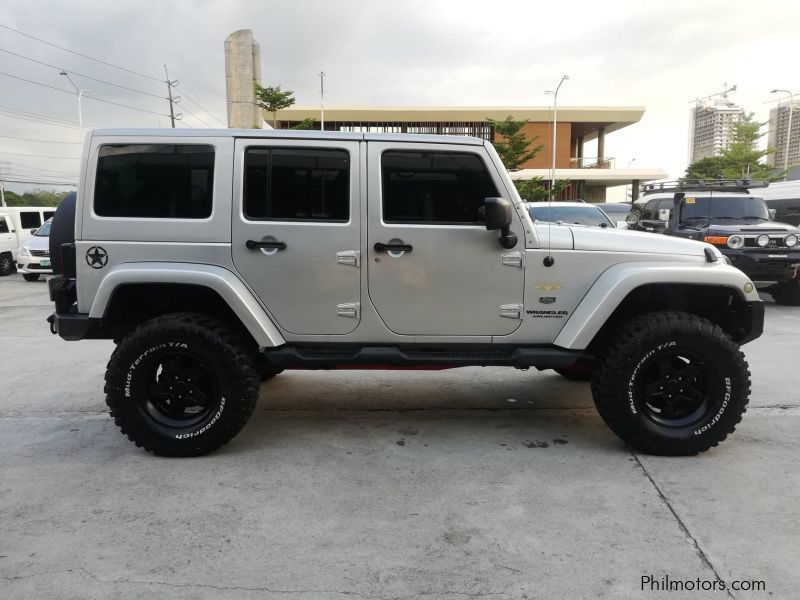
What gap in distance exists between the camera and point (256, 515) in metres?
3.09

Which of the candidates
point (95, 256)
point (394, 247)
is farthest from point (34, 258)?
point (394, 247)

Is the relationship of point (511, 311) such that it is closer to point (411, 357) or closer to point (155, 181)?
point (411, 357)

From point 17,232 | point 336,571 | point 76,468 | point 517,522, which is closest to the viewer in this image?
point 336,571

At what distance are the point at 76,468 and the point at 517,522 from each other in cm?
269

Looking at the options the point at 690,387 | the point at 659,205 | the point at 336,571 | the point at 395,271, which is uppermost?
the point at 659,205

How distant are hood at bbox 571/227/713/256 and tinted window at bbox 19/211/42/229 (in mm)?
20471

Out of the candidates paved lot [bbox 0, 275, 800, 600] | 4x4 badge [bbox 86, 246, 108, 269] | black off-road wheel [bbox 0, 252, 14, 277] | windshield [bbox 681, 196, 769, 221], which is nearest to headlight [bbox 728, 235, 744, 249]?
windshield [bbox 681, 196, 769, 221]

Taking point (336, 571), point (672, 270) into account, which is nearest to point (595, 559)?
point (336, 571)

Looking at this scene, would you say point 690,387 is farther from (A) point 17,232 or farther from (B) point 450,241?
(A) point 17,232

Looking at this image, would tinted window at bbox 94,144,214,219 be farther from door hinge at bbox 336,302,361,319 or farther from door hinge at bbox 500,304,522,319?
door hinge at bbox 500,304,522,319

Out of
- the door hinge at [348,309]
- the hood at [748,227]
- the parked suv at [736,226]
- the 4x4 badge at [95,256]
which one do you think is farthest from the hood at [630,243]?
the hood at [748,227]

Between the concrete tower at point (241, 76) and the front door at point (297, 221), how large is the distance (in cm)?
3368

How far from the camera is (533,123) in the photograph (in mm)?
47625

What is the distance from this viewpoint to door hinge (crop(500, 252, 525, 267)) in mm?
3791
